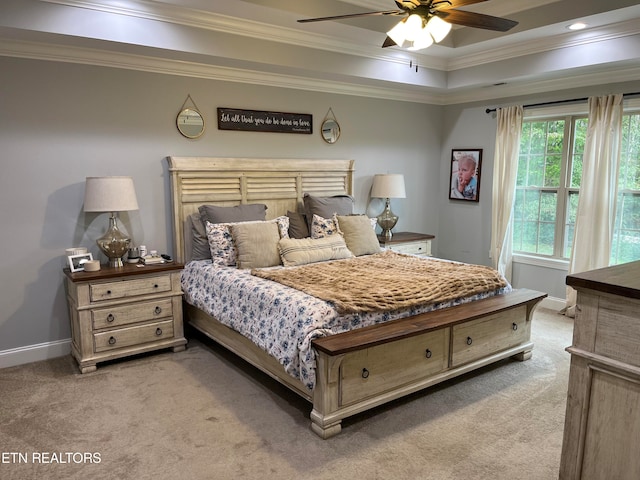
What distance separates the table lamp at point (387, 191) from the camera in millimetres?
5066

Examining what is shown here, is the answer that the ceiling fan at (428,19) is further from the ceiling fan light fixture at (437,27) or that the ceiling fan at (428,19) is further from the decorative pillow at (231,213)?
the decorative pillow at (231,213)

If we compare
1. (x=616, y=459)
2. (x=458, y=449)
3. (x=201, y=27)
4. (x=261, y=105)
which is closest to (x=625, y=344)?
(x=616, y=459)

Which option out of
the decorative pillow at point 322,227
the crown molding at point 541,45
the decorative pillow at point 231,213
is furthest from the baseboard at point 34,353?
the crown molding at point 541,45

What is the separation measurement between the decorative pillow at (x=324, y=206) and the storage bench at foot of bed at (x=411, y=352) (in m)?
1.74

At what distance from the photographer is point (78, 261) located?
3523 millimetres

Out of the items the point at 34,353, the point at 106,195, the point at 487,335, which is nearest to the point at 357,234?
the point at 487,335

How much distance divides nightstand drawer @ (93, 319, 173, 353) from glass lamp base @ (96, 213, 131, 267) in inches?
20.0

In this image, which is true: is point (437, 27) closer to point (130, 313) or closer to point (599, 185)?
point (599, 185)

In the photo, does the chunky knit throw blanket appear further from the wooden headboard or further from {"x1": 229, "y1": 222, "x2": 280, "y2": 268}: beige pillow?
the wooden headboard

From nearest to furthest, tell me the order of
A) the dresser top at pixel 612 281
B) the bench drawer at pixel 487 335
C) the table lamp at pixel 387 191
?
1. the dresser top at pixel 612 281
2. the bench drawer at pixel 487 335
3. the table lamp at pixel 387 191

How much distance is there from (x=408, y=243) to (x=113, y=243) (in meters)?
2.94

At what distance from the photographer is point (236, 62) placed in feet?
12.7

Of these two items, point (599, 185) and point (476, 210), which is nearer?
point (599, 185)

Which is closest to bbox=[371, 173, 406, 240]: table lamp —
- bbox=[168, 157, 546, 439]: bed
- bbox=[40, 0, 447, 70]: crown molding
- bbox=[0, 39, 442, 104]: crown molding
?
bbox=[168, 157, 546, 439]: bed
